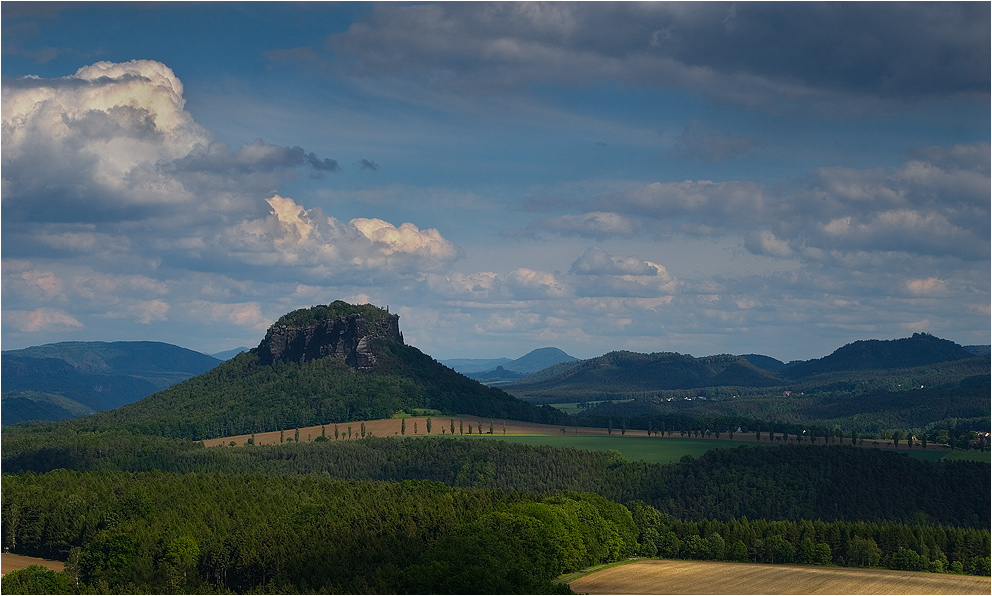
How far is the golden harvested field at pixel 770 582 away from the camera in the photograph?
171 meters

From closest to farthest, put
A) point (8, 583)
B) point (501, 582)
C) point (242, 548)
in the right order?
point (501, 582) < point (8, 583) < point (242, 548)

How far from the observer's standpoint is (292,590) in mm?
157375

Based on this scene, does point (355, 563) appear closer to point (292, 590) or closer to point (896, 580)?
point (292, 590)

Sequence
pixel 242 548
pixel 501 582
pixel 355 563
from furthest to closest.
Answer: pixel 242 548 < pixel 355 563 < pixel 501 582

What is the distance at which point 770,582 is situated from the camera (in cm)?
18300

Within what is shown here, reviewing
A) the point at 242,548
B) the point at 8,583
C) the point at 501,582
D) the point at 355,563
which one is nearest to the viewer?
the point at 501,582

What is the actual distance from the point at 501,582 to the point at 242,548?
54.9 metres

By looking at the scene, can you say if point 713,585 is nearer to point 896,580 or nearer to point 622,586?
point 622,586

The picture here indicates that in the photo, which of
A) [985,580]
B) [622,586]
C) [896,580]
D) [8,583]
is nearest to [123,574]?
[8,583]

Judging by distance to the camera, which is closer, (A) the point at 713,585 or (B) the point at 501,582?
(B) the point at 501,582

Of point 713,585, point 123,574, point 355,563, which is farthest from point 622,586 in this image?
point 123,574

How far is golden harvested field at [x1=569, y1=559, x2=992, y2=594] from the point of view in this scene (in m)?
171

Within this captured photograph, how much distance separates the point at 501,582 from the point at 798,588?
53.3m

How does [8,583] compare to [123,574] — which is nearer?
[8,583]
